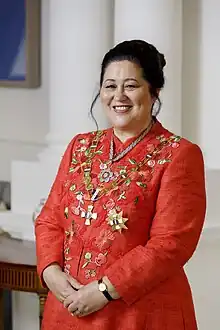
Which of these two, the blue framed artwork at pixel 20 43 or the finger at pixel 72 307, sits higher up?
the blue framed artwork at pixel 20 43

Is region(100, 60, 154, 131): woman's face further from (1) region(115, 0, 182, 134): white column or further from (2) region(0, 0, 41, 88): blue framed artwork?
(2) region(0, 0, 41, 88): blue framed artwork

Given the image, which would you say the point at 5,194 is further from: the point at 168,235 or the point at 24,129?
the point at 168,235

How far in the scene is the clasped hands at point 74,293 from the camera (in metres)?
2.16

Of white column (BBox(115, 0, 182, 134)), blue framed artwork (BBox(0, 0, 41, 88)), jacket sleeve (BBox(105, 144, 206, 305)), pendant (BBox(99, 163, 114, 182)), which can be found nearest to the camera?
jacket sleeve (BBox(105, 144, 206, 305))

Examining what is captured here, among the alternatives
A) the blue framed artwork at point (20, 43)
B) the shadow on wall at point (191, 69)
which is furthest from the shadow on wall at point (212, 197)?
the blue framed artwork at point (20, 43)

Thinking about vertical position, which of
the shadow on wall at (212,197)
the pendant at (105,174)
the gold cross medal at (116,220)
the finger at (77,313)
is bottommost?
the finger at (77,313)

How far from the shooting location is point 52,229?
2.34 m

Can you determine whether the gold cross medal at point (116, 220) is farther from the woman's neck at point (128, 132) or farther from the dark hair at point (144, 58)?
the dark hair at point (144, 58)

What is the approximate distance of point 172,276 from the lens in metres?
2.20

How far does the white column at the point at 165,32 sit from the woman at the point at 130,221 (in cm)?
93

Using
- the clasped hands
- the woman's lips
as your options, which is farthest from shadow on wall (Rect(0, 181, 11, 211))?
the woman's lips

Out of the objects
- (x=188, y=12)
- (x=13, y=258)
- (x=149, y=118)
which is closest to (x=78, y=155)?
(x=149, y=118)

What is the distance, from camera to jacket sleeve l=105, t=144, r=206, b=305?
2.13m

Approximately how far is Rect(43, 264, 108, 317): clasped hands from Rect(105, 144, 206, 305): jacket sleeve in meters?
0.06
